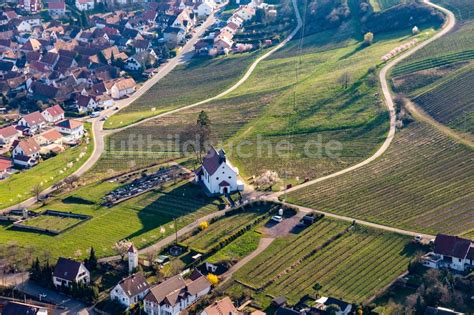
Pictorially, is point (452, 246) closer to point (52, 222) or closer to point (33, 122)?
point (52, 222)

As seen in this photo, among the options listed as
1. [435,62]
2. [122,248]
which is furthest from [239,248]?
[435,62]

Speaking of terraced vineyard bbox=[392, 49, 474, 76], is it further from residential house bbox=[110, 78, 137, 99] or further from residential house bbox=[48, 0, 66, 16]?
residential house bbox=[48, 0, 66, 16]

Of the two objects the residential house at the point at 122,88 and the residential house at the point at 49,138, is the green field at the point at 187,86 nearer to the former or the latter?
the residential house at the point at 122,88

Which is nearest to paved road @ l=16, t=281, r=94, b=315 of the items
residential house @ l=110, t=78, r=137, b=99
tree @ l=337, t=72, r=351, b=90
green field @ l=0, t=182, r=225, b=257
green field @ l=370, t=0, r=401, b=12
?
green field @ l=0, t=182, r=225, b=257

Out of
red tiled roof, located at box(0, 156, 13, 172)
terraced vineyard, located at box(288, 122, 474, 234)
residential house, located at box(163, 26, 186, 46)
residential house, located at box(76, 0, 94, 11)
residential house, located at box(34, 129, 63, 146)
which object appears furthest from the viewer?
residential house, located at box(76, 0, 94, 11)

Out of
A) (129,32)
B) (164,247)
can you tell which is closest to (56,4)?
(129,32)

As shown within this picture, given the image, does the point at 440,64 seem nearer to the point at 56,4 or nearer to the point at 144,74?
the point at 144,74
